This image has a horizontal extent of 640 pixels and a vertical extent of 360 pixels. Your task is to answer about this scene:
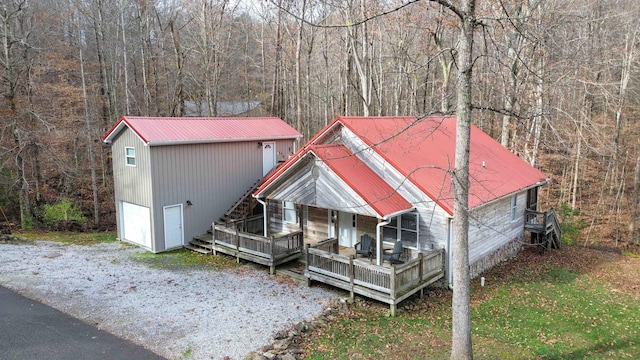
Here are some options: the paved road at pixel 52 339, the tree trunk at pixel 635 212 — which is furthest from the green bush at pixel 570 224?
the paved road at pixel 52 339

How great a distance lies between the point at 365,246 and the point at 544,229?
331 inches

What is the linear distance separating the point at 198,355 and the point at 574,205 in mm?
26303

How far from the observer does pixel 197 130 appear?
1798cm

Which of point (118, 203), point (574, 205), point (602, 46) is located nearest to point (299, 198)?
point (118, 203)

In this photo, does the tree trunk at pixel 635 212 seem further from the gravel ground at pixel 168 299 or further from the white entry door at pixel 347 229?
the gravel ground at pixel 168 299

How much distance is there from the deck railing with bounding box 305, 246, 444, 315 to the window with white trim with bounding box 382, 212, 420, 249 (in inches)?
43.3

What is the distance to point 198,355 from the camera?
30.0ft

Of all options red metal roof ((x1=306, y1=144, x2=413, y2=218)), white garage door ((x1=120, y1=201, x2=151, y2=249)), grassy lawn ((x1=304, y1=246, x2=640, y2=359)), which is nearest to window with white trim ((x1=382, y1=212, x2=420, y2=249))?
red metal roof ((x1=306, y1=144, x2=413, y2=218))

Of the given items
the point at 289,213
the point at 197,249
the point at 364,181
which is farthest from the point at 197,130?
the point at 364,181

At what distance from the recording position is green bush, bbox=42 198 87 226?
2277 cm

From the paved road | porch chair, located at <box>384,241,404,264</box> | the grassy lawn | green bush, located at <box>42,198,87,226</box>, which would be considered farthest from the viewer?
green bush, located at <box>42,198,87,226</box>

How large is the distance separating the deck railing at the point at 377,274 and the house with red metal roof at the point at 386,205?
0.09 feet

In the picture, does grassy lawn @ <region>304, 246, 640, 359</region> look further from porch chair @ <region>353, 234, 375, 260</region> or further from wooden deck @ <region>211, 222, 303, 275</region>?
wooden deck @ <region>211, 222, 303, 275</region>

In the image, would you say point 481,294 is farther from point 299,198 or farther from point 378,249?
point 299,198
